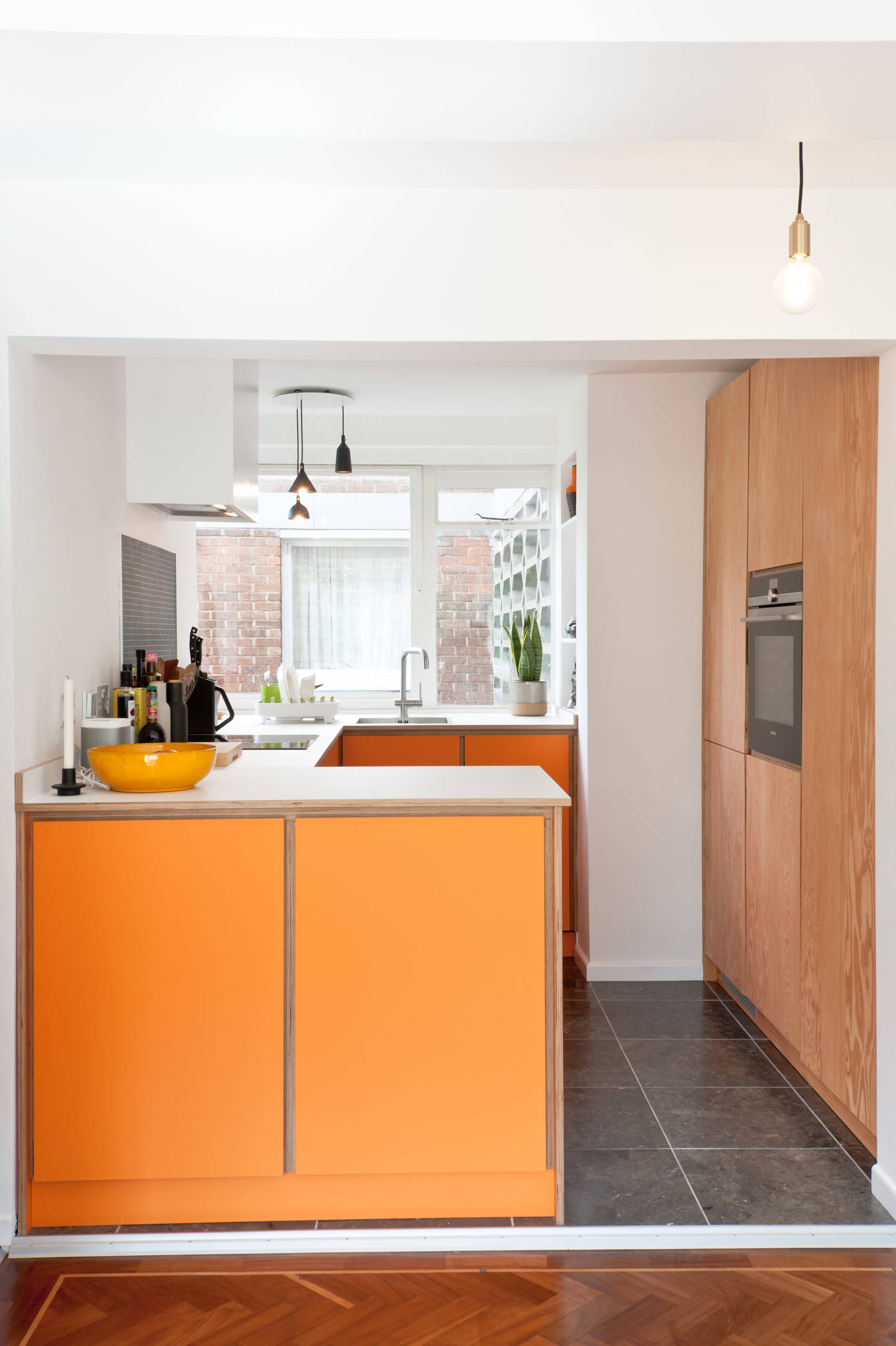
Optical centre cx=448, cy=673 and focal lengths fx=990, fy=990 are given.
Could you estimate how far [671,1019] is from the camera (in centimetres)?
359

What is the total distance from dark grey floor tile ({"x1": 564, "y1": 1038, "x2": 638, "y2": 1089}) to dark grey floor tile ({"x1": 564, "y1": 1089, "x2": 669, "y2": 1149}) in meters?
0.04

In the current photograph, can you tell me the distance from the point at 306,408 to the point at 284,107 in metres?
3.17

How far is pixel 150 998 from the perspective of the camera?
2293 millimetres

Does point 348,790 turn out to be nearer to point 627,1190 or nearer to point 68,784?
point 68,784

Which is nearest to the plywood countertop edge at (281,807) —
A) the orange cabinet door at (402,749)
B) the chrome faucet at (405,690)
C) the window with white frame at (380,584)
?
the orange cabinet door at (402,749)

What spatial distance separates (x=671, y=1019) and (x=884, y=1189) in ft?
4.04

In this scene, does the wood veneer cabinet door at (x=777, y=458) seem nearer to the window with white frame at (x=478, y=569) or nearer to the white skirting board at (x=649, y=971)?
the white skirting board at (x=649, y=971)

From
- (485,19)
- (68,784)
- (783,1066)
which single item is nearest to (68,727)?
(68,784)

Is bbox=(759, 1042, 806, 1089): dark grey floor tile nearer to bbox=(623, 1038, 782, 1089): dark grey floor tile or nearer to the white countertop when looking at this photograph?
bbox=(623, 1038, 782, 1089): dark grey floor tile

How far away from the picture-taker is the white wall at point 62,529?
2.28 m

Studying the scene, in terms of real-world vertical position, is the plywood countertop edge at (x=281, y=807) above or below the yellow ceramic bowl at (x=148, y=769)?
below

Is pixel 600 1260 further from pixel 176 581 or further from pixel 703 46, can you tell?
pixel 176 581

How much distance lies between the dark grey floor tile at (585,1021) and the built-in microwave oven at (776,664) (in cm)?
112

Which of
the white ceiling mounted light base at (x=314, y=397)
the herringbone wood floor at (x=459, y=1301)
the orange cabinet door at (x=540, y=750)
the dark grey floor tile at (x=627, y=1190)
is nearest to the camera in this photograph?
the herringbone wood floor at (x=459, y=1301)
